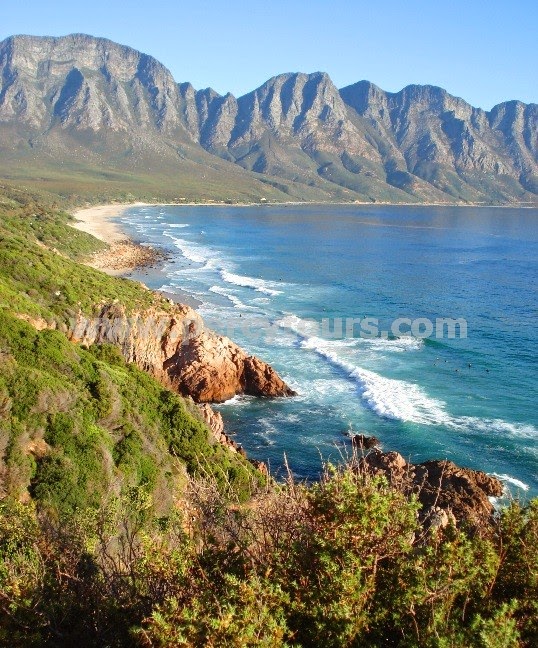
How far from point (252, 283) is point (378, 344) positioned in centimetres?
2798

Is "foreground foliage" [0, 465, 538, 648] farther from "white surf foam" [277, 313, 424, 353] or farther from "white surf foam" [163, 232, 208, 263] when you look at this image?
"white surf foam" [163, 232, 208, 263]

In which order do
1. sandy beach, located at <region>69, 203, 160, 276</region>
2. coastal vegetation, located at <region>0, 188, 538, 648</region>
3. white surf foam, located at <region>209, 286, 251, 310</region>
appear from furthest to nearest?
sandy beach, located at <region>69, 203, 160, 276</region>, white surf foam, located at <region>209, 286, 251, 310</region>, coastal vegetation, located at <region>0, 188, 538, 648</region>

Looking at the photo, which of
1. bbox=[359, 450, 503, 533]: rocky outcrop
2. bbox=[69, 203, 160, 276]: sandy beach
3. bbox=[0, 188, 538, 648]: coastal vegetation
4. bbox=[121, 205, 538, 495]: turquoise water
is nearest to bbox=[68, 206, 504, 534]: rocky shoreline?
bbox=[121, 205, 538, 495]: turquoise water

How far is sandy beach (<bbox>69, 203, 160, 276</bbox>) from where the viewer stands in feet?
250

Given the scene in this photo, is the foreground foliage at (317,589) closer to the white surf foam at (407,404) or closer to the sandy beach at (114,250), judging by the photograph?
the white surf foam at (407,404)

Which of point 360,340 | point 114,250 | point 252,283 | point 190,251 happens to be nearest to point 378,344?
point 360,340

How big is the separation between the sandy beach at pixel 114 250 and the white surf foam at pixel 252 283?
1180cm

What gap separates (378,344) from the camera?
48.5 metres

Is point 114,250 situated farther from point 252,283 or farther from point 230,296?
point 230,296

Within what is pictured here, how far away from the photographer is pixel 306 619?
326 inches

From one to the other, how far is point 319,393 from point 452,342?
1692cm

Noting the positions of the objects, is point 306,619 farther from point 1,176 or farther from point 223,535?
point 1,176

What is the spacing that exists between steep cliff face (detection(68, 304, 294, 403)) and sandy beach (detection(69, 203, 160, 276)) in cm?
3696

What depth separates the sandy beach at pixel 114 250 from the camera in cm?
7616
